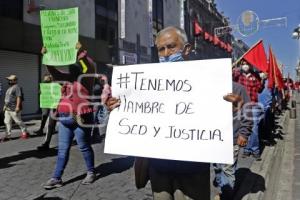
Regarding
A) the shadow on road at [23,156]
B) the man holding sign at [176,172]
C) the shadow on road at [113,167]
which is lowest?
the shadow on road at [113,167]

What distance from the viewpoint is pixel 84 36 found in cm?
2294

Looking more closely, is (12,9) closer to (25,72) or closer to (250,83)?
(25,72)

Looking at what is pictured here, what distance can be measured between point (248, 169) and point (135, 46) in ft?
79.3

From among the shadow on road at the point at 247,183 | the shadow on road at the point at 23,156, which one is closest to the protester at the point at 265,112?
the shadow on road at the point at 247,183

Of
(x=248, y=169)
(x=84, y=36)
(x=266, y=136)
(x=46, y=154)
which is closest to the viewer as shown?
(x=248, y=169)

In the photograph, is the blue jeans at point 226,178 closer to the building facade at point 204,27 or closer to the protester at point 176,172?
the protester at point 176,172

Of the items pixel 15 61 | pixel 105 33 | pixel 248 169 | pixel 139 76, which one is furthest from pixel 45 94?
pixel 105 33

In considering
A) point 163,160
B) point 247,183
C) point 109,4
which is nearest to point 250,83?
point 247,183

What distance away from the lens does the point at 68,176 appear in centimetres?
657

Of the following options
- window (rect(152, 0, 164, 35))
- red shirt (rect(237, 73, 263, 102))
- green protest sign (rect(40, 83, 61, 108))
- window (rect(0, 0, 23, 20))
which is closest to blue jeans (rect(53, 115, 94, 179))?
red shirt (rect(237, 73, 263, 102))

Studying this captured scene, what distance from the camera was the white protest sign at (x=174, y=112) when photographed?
287 centimetres

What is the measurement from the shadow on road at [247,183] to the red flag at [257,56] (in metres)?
2.78

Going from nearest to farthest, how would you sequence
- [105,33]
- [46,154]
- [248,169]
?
[248,169]
[46,154]
[105,33]

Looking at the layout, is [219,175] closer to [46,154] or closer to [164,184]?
[164,184]
